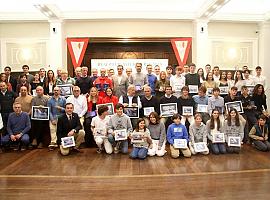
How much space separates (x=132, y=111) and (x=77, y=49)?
13.6 ft

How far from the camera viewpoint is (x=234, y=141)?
20.0ft

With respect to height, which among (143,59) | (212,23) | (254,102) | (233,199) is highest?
(212,23)

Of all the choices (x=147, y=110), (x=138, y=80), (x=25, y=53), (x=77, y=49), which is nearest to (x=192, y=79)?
(x=138, y=80)

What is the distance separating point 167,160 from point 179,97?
5.97ft

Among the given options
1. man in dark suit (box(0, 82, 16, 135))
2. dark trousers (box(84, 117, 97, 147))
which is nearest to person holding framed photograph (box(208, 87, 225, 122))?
dark trousers (box(84, 117, 97, 147))

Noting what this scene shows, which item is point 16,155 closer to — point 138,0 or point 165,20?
point 138,0

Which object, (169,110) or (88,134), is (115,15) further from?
(88,134)

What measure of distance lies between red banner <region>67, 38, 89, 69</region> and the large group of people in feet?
7.70

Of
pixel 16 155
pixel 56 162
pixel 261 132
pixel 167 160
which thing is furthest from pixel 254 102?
pixel 16 155

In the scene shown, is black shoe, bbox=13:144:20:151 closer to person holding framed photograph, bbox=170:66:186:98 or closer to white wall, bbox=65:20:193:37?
person holding framed photograph, bbox=170:66:186:98

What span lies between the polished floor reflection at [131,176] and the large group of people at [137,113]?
0.35 metres

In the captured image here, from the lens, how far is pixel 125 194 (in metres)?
3.81

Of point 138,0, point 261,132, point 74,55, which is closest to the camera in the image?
point 261,132

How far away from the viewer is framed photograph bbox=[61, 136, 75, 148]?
6000 mm
